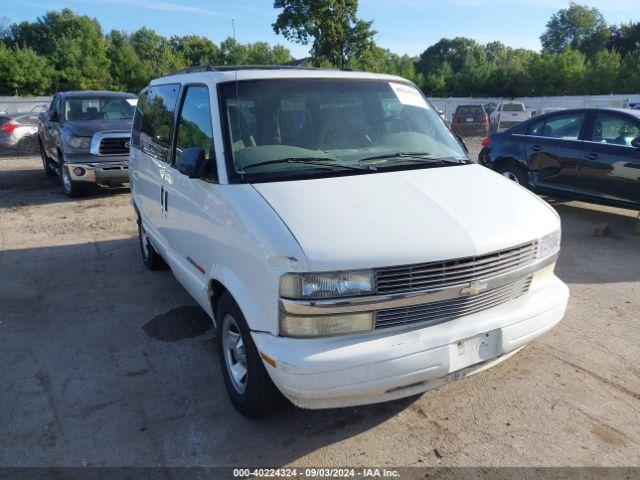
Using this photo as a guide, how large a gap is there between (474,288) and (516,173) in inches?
255

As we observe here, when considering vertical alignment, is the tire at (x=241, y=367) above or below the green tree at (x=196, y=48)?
below

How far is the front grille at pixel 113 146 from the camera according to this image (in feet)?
32.3

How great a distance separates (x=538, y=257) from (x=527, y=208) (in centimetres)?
32

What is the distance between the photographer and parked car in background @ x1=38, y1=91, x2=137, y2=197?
9.86m

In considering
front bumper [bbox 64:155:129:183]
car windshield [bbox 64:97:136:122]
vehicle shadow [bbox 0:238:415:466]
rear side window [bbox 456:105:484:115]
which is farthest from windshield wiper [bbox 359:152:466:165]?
rear side window [bbox 456:105:484:115]

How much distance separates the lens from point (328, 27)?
128 feet

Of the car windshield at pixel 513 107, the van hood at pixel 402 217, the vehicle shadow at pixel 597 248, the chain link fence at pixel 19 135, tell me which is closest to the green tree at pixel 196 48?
the car windshield at pixel 513 107

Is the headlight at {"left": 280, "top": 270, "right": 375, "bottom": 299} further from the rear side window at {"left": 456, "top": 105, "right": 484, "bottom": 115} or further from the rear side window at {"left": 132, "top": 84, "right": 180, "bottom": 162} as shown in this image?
the rear side window at {"left": 456, "top": 105, "right": 484, "bottom": 115}

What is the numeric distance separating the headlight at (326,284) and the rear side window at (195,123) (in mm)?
1280

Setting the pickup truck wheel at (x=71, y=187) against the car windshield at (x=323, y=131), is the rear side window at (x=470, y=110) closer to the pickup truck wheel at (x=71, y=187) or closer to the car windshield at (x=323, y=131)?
the pickup truck wheel at (x=71, y=187)

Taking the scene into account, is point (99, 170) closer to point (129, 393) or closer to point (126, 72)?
point (129, 393)

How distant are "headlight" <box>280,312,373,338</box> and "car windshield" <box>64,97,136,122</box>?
976 centimetres

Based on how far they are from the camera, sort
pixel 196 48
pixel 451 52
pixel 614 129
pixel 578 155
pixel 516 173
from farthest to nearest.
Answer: pixel 451 52
pixel 196 48
pixel 516 173
pixel 578 155
pixel 614 129

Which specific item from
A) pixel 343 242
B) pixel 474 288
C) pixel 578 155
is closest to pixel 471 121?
pixel 578 155
